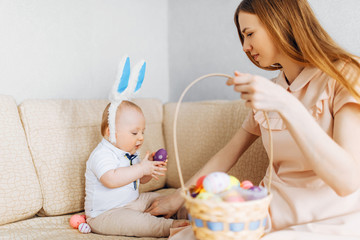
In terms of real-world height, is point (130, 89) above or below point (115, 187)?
above

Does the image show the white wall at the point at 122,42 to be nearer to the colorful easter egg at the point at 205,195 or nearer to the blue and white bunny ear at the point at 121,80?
the blue and white bunny ear at the point at 121,80

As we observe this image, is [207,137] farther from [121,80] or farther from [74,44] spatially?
[74,44]

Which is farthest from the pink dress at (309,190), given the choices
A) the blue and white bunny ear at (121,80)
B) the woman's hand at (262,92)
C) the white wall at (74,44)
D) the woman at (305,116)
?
the white wall at (74,44)

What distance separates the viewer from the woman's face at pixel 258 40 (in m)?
1.09

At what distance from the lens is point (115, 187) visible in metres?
1.37

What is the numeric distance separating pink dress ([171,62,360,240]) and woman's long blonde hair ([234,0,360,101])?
6 centimetres

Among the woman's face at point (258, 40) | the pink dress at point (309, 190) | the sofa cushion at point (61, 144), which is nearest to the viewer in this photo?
the pink dress at point (309, 190)

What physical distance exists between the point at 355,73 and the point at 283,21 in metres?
0.26

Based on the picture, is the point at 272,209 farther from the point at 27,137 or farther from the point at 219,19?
the point at 219,19

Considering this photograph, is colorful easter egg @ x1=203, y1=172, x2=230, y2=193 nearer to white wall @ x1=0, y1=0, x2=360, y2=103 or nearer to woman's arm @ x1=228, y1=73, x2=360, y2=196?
woman's arm @ x1=228, y1=73, x2=360, y2=196

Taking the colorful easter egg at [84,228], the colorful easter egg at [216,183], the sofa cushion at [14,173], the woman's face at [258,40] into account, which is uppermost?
the woman's face at [258,40]

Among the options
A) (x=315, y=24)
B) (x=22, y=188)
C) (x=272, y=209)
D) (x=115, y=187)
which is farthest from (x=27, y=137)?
(x=315, y=24)

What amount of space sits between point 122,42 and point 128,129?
846 millimetres

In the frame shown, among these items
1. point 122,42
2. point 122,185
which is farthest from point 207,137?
point 122,42
